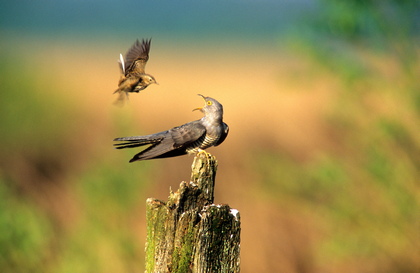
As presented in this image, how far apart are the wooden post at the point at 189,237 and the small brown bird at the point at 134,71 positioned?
0.68 m

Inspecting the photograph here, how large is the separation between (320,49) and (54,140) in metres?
8.49

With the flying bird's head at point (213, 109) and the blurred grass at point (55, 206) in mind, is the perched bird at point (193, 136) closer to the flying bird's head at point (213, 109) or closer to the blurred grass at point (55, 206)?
the flying bird's head at point (213, 109)

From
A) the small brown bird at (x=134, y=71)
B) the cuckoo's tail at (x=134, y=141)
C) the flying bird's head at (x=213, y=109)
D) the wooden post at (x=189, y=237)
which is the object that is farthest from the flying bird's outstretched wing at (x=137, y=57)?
the wooden post at (x=189, y=237)

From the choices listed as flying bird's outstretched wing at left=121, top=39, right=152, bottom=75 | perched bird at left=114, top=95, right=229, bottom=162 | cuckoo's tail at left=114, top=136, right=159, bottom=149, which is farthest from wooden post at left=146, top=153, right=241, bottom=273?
flying bird's outstretched wing at left=121, top=39, right=152, bottom=75

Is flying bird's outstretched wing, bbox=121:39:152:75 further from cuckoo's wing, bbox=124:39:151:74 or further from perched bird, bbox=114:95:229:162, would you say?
perched bird, bbox=114:95:229:162

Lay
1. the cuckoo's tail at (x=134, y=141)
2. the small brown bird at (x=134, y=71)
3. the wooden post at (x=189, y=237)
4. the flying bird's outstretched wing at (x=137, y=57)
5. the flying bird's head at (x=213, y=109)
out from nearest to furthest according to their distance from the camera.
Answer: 1. the wooden post at (x=189, y=237)
2. the cuckoo's tail at (x=134, y=141)
3. the small brown bird at (x=134, y=71)
4. the flying bird's outstretched wing at (x=137, y=57)
5. the flying bird's head at (x=213, y=109)

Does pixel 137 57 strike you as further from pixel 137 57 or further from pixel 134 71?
pixel 134 71

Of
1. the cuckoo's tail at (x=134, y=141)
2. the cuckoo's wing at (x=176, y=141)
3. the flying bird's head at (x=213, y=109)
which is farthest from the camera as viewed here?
the flying bird's head at (x=213, y=109)

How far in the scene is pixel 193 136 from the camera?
3973 millimetres

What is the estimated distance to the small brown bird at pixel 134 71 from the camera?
3.47m

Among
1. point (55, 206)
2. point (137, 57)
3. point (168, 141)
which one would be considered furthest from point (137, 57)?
point (55, 206)

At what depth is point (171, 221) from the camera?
2.97m

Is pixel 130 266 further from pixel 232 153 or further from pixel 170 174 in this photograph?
pixel 232 153

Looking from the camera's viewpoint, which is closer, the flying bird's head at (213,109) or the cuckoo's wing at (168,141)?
the cuckoo's wing at (168,141)
